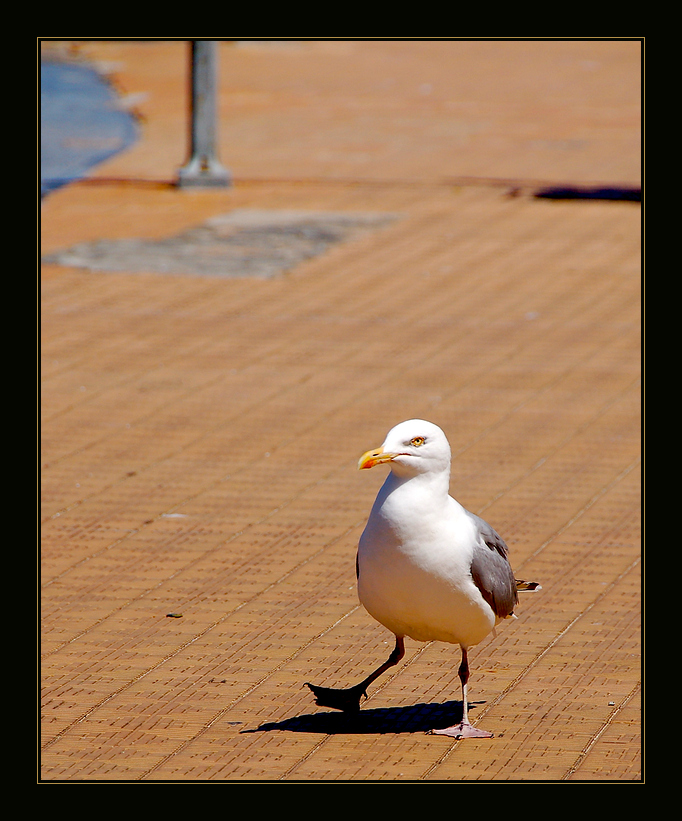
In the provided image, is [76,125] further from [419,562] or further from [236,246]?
[419,562]

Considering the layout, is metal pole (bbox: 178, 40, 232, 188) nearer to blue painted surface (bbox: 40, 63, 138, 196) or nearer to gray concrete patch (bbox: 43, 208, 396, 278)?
gray concrete patch (bbox: 43, 208, 396, 278)

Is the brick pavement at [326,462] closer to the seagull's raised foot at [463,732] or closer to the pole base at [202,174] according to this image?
the seagull's raised foot at [463,732]

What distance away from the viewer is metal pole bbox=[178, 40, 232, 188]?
17.6 m

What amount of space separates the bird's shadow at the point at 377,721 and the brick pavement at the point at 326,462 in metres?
0.02

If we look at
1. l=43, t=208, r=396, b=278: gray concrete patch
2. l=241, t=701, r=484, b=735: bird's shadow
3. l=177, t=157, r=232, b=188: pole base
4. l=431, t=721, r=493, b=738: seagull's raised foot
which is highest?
l=177, t=157, r=232, b=188: pole base

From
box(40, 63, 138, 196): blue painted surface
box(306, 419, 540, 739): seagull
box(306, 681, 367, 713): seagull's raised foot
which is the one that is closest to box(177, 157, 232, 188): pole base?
box(40, 63, 138, 196): blue painted surface

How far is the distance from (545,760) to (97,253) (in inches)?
432

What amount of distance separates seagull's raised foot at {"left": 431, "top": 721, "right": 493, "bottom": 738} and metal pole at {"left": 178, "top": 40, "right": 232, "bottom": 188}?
13503 mm

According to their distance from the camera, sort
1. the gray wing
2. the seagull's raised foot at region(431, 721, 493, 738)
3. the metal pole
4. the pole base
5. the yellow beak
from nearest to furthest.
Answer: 1. the yellow beak
2. the gray wing
3. the seagull's raised foot at region(431, 721, 493, 738)
4. the metal pole
5. the pole base

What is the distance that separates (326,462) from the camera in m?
9.14

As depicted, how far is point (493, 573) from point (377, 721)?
83 cm

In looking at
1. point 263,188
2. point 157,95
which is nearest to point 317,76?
point 157,95

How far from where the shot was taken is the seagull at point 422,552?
5.06m

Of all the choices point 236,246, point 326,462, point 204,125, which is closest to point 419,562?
point 326,462
